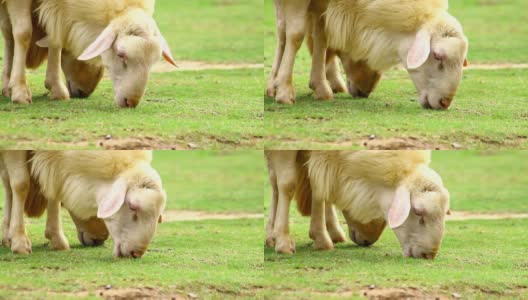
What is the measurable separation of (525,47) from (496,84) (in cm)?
456

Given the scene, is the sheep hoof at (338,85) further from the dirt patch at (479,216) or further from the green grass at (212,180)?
the green grass at (212,180)

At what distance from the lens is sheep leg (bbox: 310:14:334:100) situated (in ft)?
43.6

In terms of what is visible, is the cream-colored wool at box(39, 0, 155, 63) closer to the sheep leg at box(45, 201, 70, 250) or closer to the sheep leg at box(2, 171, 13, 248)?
the sheep leg at box(2, 171, 13, 248)

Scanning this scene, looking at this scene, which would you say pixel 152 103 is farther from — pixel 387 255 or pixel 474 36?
pixel 474 36

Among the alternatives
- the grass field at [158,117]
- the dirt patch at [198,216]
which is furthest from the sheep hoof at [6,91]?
the dirt patch at [198,216]

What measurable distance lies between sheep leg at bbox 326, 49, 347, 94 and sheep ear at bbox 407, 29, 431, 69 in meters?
1.33

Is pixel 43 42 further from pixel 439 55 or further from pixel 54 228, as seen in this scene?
pixel 439 55

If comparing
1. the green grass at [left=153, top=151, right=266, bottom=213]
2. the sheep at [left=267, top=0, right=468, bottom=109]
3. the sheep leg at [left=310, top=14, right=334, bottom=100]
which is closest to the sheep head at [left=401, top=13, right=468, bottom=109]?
the sheep at [left=267, top=0, right=468, bottom=109]

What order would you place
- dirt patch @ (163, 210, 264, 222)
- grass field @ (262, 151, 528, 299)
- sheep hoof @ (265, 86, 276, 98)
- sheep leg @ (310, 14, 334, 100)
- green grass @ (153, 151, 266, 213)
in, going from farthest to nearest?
Answer: green grass @ (153, 151, 266, 213) < dirt patch @ (163, 210, 264, 222) < sheep hoof @ (265, 86, 276, 98) < sheep leg @ (310, 14, 334, 100) < grass field @ (262, 151, 528, 299)

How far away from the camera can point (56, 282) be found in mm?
10836

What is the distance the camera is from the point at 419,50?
12.7 meters

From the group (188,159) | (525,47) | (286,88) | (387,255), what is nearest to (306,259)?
(387,255)

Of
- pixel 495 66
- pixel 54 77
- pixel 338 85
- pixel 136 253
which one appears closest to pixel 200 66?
pixel 495 66

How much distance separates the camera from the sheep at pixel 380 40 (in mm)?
12820
